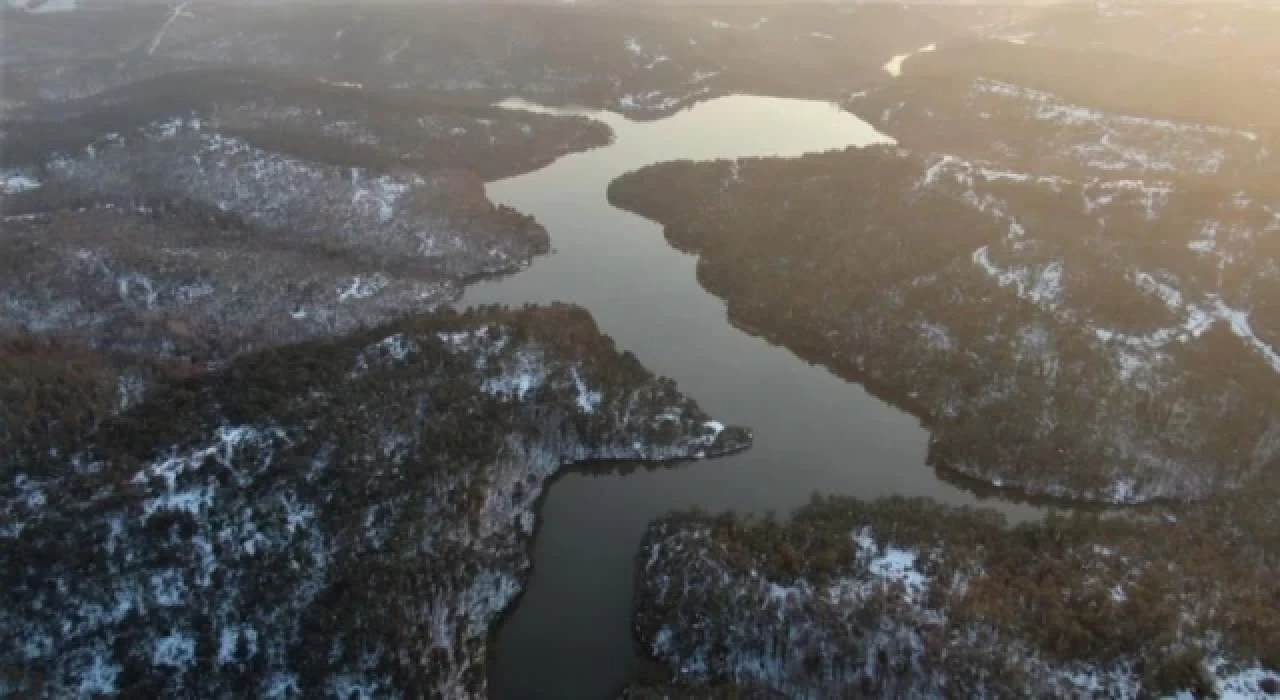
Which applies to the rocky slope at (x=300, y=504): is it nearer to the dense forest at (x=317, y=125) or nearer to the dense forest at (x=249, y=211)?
the dense forest at (x=249, y=211)

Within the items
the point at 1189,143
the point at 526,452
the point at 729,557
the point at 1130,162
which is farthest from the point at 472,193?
the point at 1189,143

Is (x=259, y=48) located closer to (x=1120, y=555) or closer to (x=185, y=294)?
(x=185, y=294)

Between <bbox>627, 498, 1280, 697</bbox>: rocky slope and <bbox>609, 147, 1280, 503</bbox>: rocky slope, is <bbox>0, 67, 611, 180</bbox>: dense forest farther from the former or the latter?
<bbox>627, 498, 1280, 697</bbox>: rocky slope

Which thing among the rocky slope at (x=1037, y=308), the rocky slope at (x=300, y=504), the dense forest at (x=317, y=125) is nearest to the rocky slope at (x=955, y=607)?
the rocky slope at (x=1037, y=308)

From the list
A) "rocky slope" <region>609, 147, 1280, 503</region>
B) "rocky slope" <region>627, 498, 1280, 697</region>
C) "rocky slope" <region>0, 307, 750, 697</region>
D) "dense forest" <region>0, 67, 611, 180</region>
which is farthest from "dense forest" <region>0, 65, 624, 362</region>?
"rocky slope" <region>627, 498, 1280, 697</region>

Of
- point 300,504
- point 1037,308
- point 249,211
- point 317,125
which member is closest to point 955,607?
point 300,504

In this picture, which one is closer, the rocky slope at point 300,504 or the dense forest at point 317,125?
the rocky slope at point 300,504

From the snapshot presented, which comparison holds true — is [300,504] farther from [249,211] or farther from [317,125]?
[317,125]
